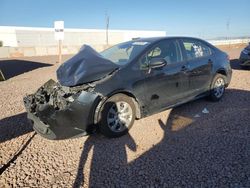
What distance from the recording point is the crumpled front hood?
11.9 feet

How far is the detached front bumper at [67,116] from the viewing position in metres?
3.37

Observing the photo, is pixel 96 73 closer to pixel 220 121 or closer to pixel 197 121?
pixel 197 121

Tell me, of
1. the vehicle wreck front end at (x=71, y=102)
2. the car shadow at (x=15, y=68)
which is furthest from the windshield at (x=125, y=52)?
the car shadow at (x=15, y=68)

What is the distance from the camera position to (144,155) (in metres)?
3.35

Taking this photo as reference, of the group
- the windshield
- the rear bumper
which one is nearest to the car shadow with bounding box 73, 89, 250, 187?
the rear bumper

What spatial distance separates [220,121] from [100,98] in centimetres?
250

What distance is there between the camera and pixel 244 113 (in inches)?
190

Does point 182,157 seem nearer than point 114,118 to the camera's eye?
Yes

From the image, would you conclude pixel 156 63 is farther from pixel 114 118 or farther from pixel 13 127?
pixel 13 127

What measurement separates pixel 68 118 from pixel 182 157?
1.77 meters

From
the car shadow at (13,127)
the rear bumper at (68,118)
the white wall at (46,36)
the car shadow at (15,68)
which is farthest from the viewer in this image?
the white wall at (46,36)

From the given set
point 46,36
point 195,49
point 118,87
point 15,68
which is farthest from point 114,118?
point 46,36

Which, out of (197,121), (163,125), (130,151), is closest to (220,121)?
(197,121)

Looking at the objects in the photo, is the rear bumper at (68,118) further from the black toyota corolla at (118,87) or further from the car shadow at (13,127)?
the car shadow at (13,127)
